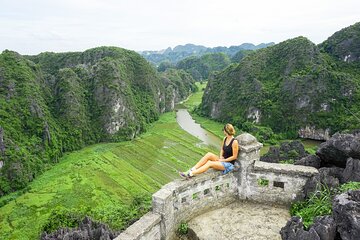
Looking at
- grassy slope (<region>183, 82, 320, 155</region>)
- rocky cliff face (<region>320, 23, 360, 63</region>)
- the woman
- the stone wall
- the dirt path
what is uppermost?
rocky cliff face (<region>320, 23, 360, 63</region>)

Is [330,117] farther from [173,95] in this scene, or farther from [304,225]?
[304,225]

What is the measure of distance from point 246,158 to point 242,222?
1747 mm

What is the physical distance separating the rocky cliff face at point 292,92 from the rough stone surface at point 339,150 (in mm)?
53246

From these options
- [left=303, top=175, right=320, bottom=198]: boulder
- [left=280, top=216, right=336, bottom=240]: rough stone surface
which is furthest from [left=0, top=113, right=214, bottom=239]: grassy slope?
[left=280, top=216, right=336, bottom=240]: rough stone surface

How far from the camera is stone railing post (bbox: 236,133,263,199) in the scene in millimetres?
9258

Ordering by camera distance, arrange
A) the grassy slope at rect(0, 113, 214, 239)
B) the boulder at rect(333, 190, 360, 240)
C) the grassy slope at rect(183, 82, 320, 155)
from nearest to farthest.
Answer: the boulder at rect(333, 190, 360, 240) < the grassy slope at rect(0, 113, 214, 239) < the grassy slope at rect(183, 82, 320, 155)

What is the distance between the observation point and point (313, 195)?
852cm

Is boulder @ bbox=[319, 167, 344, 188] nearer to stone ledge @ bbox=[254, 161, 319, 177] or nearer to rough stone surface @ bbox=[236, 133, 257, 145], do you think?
stone ledge @ bbox=[254, 161, 319, 177]

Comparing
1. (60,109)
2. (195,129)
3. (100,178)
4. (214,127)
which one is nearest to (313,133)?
(214,127)

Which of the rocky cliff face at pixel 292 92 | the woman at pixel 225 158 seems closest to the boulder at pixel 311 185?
the woman at pixel 225 158

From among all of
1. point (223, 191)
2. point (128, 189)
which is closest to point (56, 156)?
point (128, 189)

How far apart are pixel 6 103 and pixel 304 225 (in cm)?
5920

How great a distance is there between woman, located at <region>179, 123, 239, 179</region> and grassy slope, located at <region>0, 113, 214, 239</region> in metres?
25.6

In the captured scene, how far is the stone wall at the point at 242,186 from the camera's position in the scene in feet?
27.5
